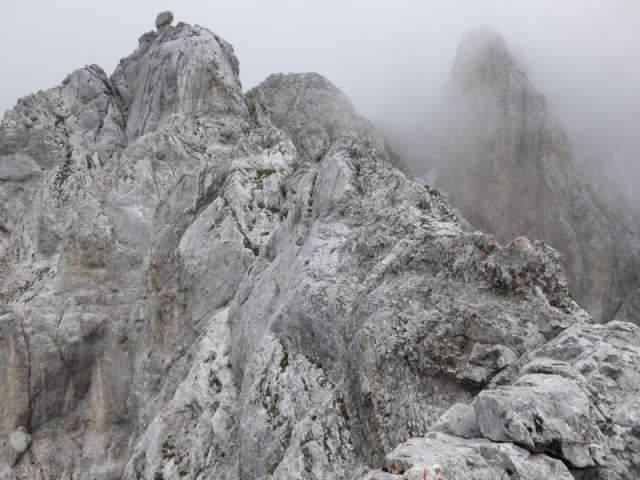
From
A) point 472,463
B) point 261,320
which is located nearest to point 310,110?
point 261,320

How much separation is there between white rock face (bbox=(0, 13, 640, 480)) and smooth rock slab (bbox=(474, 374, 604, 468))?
0.06 m

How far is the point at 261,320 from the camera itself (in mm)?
22672

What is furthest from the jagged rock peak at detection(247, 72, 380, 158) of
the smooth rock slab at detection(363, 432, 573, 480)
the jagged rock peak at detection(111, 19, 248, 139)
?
the smooth rock slab at detection(363, 432, 573, 480)

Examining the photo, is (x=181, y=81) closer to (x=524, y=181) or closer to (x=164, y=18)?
(x=164, y=18)

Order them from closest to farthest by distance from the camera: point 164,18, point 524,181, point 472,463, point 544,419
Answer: point 472,463, point 544,419, point 164,18, point 524,181

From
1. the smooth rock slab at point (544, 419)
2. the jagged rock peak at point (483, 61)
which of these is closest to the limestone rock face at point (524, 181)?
the jagged rock peak at point (483, 61)

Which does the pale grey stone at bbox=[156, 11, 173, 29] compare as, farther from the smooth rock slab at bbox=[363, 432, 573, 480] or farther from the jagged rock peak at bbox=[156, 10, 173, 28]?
the smooth rock slab at bbox=[363, 432, 573, 480]

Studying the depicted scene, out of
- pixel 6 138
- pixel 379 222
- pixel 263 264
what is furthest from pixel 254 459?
pixel 6 138

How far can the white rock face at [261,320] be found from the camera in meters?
13.4

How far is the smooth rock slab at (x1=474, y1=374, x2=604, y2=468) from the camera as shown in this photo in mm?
9164

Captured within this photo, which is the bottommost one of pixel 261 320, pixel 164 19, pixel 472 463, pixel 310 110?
pixel 472 463

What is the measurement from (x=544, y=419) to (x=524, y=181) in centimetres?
8229

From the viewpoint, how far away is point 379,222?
2050cm

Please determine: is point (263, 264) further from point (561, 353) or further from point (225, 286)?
point (561, 353)
